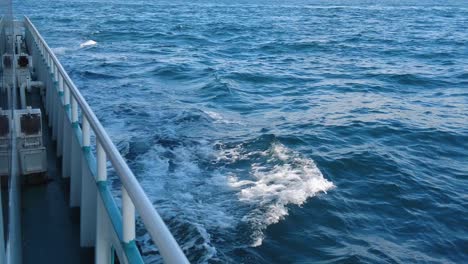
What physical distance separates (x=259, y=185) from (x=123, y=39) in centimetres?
2374

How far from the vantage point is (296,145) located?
10039mm

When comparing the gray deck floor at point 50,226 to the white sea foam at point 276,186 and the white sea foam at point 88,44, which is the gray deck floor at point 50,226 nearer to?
the white sea foam at point 276,186

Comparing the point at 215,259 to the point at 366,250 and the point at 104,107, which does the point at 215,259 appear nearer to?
the point at 366,250

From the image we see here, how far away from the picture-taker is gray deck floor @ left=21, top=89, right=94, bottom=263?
379 centimetres

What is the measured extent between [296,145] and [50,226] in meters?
6.50

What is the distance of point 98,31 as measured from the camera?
32.7 meters

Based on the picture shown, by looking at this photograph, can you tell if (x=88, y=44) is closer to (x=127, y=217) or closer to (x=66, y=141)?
(x=66, y=141)

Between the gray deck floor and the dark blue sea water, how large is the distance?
138 centimetres

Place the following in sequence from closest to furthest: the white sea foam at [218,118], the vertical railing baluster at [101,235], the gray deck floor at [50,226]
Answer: the vertical railing baluster at [101,235]
the gray deck floor at [50,226]
the white sea foam at [218,118]

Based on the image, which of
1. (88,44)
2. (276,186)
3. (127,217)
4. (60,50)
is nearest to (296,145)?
(276,186)

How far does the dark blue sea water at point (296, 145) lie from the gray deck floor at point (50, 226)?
1.38 meters

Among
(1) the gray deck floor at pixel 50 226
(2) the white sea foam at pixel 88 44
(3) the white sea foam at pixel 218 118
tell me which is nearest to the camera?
(1) the gray deck floor at pixel 50 226

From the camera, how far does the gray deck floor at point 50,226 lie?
3.79 m

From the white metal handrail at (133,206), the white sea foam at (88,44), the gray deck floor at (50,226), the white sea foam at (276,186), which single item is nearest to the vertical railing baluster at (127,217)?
the white metal handrail at (133,206)
